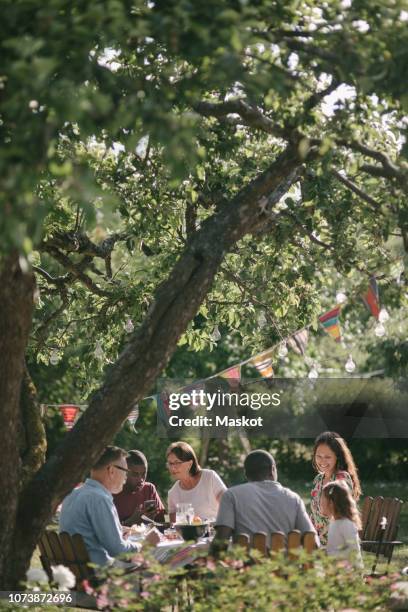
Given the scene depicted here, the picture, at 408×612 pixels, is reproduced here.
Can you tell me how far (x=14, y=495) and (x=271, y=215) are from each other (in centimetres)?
236

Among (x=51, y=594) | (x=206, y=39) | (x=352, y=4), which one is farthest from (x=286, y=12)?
(x=51, y=594)

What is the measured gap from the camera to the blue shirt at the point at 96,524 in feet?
23.6

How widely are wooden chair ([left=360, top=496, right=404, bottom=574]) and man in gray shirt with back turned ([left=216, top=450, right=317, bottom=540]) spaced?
1548 millimetres

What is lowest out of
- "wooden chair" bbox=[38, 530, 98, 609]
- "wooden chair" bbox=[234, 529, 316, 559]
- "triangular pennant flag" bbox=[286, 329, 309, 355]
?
"wooden chair" bbox=[38, 530, 98, 609]

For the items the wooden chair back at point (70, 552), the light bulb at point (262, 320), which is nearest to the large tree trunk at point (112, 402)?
the wooden chair back at point (70, 552)

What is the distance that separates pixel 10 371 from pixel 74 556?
5.41 feet

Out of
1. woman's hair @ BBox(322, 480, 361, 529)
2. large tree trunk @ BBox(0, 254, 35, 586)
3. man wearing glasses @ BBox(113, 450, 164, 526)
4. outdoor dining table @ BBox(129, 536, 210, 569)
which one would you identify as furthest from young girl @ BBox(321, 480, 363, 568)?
man wearing glasses @ BBox(113, 450, 164, 526)

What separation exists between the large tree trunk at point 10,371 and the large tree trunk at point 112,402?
0.33 feet

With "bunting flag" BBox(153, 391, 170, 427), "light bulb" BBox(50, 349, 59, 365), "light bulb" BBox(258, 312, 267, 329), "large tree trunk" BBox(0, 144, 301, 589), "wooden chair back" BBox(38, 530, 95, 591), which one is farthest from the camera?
"bunting flag" BBox(153, 391, 170, 427)

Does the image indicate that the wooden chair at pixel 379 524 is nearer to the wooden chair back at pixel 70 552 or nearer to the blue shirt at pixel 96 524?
the blue shirt at pixel 96 524

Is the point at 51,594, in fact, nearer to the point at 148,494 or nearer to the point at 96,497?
the point at 96,497

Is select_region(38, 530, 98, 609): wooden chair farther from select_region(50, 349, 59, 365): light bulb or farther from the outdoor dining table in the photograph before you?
select_region(50, 349, 59, 365): light bulb

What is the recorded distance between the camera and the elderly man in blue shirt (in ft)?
23.6

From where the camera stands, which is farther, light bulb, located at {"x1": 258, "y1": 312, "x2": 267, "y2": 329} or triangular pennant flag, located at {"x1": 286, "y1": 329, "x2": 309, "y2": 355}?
light bulb, located at {"x1": 258, "y1": 312, "x2": 267, "y2": 329}
